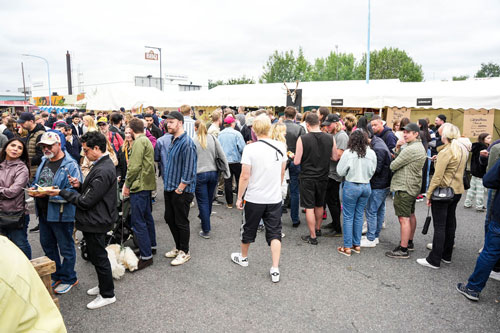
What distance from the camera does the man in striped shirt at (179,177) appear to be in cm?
407

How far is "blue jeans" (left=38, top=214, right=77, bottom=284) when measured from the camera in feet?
11.6

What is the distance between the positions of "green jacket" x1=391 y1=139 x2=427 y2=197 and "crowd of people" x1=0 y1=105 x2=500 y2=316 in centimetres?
1

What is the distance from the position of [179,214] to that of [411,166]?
10.4ft

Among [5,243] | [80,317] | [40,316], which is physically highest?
[5,243]

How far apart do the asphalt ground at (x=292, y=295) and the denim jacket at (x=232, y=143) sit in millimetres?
2113

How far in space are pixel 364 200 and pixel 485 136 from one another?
2.81 m

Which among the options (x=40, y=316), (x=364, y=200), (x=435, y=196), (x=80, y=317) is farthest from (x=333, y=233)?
(x=40, y=316)

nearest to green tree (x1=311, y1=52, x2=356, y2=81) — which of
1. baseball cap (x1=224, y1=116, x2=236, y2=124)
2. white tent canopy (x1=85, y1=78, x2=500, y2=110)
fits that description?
white tent canopy (x1=85, y1=78, x2=500, y2=110)

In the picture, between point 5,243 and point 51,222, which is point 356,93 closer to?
point 51,222

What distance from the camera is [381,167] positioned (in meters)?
4.69

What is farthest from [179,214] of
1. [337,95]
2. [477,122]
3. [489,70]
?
[489,70]

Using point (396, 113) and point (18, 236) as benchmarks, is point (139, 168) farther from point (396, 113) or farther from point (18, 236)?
point (396, 113)

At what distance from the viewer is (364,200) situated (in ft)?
14.7

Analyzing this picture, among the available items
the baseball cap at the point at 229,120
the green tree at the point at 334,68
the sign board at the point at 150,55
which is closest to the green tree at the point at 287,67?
the green tree at the point at 334,68
